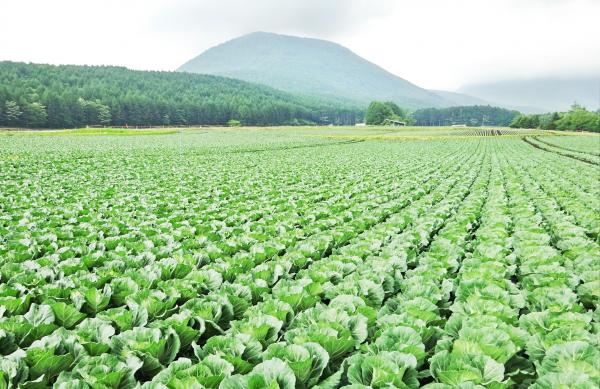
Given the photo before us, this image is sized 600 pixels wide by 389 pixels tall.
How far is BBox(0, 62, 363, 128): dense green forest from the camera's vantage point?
92188 millimetres

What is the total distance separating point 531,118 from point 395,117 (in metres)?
43.6

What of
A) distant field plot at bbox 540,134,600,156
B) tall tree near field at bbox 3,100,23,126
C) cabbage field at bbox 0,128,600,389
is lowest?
cabbage field at bbox 0,128,600,389

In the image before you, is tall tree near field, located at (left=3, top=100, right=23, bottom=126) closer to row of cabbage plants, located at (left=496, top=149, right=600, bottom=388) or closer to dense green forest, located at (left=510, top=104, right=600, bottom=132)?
row of cabbage plants, located at (left=496, top=149, right=600, bottom=388)

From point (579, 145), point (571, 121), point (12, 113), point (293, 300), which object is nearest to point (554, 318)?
point (293, 300)

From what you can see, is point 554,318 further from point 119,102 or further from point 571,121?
point 571,121

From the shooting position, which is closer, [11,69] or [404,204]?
[404,204]

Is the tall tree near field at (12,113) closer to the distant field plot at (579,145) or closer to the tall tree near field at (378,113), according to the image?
the distant field plot at (579,145)

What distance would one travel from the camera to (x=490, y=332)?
3.48 metres

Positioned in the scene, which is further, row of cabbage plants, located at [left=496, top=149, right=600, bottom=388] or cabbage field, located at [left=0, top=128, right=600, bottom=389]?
cabbage field, located at [left=0, top=128, right=600, bottom=389]

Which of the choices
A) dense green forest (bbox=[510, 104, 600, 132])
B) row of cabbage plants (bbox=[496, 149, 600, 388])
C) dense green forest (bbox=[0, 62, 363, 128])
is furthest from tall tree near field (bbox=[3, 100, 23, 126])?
dense green forest (bbox=[510, 104, 600, 132])

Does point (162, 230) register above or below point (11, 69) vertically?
below

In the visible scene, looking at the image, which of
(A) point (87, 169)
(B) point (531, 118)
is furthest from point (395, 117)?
(A) point (87, 169)

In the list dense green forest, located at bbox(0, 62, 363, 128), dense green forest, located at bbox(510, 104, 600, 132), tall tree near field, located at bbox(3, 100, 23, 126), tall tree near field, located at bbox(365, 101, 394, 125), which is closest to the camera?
tall tree near field, located at bbox(3, 100, 23, 126)

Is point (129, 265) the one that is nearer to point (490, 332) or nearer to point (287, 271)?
point (287, 271)
